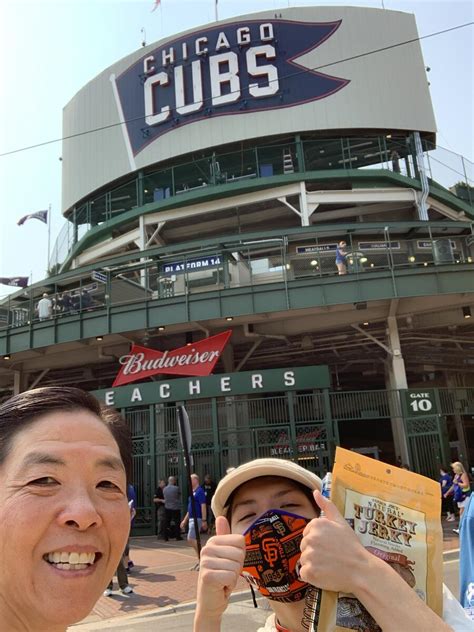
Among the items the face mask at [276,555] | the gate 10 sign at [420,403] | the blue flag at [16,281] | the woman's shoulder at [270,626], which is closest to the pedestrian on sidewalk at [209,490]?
the gate 10 sign at [420,403]

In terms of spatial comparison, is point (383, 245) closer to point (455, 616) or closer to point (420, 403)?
point (420, 403)

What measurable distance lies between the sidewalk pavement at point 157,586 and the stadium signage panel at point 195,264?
10103 mm

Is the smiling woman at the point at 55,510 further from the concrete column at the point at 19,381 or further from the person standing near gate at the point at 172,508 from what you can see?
the concrete column at the point at 19,381

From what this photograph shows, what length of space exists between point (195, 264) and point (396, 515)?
61.0ft

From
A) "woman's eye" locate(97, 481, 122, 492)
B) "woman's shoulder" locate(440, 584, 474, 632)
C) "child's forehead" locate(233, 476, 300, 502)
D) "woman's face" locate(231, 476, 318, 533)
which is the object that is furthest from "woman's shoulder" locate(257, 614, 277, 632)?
"woman's eye" locate(97, 481, 122, 492)

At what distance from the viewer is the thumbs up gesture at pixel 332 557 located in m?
1.22

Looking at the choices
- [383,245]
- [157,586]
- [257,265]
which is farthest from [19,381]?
[383,245]

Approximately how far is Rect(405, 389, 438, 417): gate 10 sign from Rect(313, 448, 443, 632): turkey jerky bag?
1682 cm

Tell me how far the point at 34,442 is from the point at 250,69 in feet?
92.7

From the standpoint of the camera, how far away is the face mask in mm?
1748

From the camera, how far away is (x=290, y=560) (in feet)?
5.88

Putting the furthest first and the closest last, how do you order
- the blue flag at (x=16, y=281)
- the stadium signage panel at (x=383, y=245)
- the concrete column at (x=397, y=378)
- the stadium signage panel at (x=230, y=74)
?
the blue flag at (x=16, y=281), the stadium signage panel at (x=230, y=74), the stadium signage panel at (x=383, y=245), the concrete column at (x=397, y=378)

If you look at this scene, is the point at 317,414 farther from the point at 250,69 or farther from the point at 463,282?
the point at 250,69

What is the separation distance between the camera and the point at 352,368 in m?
27.2
